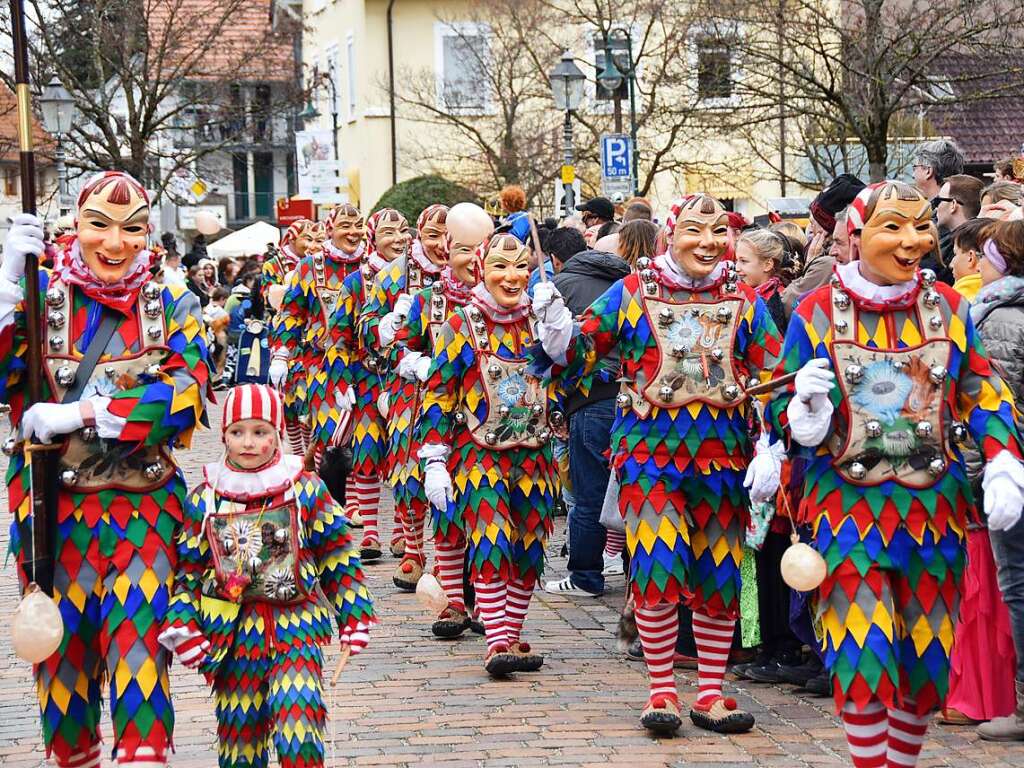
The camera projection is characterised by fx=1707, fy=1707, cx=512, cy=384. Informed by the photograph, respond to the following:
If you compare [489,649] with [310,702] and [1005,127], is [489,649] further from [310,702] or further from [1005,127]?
[1005,127]

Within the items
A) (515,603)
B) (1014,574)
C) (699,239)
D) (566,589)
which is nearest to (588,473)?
(566,589)

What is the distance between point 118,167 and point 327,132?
14.0ft

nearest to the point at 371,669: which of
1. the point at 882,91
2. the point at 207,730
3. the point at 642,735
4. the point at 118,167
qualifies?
the point at 207,730

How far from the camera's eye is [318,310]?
38.8ft

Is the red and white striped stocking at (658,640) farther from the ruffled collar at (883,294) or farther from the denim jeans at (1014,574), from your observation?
the ruffled collar at (883,294)

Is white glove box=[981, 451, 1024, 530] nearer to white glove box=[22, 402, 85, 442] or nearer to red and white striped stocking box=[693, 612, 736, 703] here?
red and white striped stocking box=[693, 612, 736, 703]

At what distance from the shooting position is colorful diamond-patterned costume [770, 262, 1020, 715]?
5.51m

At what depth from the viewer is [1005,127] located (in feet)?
95.7

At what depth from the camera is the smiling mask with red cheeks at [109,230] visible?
5645mm

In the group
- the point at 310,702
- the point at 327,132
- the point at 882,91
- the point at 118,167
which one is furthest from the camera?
the point at 327,132

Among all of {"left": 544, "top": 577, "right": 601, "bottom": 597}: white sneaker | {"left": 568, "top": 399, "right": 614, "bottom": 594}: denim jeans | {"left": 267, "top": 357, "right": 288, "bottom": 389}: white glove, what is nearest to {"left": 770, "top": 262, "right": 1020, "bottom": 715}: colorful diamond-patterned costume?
{"left": 568, "top": 399, "right": 614, "bottom": 594}: denim jeans

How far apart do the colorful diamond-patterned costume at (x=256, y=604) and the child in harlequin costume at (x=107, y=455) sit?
0.12 meters

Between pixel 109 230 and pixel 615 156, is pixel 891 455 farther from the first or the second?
pixel 615 156

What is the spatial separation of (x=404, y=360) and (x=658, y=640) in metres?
2.94
